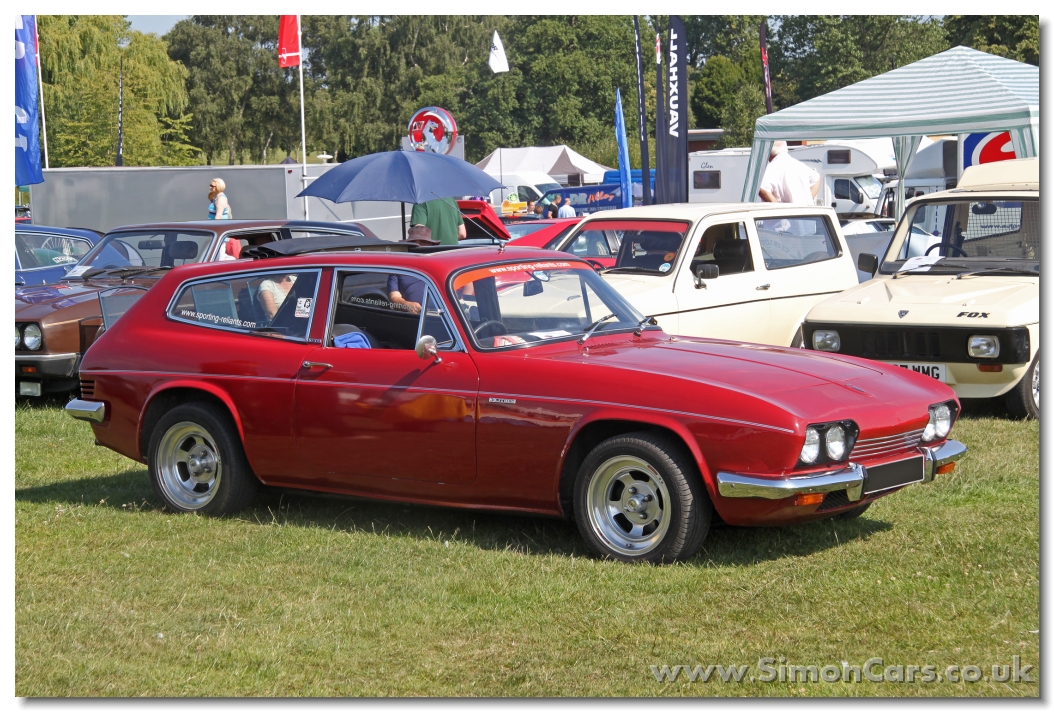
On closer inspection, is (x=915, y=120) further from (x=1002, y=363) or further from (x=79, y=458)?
→ (x=79, y=458)

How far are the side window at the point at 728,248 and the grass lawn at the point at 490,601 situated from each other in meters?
3.90

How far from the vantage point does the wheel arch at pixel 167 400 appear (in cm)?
680

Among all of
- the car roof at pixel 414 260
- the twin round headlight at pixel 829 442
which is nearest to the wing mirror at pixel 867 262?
the car roof at pixel 414 260

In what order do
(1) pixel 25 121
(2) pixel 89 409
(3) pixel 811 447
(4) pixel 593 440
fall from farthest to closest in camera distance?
(1) pixel 25 121 < (2) pixel 89 409 < (4) pixel 593 440 < (3) pixel 811 447

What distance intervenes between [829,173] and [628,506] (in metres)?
30.1

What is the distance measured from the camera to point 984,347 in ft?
29.5

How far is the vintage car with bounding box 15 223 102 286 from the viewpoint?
1364 centimetres

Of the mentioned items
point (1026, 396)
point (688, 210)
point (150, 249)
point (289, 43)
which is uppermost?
point (289, 43)

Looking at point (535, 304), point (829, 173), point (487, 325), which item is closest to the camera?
point (487, 325)

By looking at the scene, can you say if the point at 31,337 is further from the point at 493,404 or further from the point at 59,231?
the point at 493,404

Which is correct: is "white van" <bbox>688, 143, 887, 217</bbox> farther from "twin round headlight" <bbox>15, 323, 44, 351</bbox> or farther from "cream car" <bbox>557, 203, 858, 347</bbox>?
"twin round headlight" <bbox>15, 323, 44, 351</bbox>

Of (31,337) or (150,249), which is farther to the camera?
(150,249)

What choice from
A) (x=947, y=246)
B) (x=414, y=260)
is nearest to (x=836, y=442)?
(x=414, y=260)

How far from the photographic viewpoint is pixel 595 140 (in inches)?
2665
